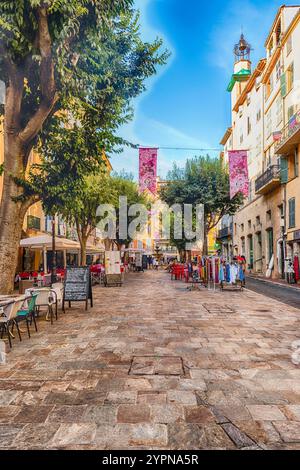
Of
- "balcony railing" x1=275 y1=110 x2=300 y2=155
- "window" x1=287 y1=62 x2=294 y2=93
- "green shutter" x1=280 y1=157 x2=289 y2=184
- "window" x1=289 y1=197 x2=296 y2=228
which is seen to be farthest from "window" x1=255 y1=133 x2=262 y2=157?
"window" x1=289 y1=197 x2=296 y2=228

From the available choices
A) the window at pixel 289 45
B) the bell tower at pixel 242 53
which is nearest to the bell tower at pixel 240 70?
the bell tower at pixel 242 53

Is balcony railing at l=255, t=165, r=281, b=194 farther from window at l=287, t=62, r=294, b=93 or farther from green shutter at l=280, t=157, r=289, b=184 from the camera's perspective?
window at l=287, t=62, r=294, b=93

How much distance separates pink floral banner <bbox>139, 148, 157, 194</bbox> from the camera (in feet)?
52.5

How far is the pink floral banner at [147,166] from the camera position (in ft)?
52.5

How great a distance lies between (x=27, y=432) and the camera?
10.5 ft

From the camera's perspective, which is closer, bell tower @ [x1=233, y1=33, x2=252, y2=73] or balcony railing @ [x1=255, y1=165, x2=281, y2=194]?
balcony railing @ [x1=255, y1=165, x2=281, y2=194]

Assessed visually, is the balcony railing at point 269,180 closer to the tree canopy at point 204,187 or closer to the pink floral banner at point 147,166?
the tree canopy at point 204,187

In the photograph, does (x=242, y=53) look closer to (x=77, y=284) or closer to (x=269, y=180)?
(x=269, y=180)

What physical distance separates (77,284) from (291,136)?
54.6ft

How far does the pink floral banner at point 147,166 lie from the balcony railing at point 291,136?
378 inches

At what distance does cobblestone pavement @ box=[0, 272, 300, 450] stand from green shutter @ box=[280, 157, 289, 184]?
17736 millimetres
